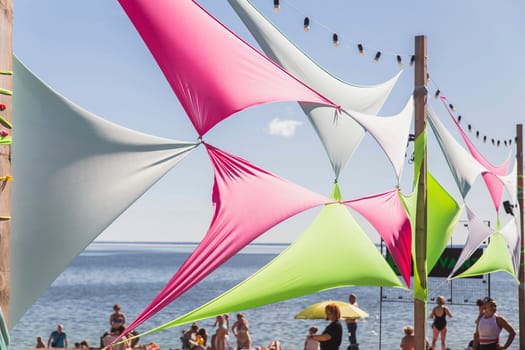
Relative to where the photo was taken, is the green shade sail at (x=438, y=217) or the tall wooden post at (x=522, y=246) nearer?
the green shade sail at (x=438, y=217)

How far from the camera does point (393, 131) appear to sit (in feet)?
30.0

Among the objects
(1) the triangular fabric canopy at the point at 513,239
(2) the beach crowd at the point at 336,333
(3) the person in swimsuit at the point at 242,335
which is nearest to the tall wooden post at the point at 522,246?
(1) the triangular fabric canopy at the point at 513,239

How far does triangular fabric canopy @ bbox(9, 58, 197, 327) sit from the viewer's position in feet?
13.4

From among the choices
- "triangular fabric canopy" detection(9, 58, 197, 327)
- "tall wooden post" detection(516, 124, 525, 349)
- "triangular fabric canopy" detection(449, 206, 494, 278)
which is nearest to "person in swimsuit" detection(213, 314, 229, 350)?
"triangular fabric canopy" detection(449, 206, 494, 278)

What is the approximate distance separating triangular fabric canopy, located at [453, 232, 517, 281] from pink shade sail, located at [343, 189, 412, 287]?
4870 millimetres

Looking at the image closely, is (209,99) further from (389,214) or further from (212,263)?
(389,214)

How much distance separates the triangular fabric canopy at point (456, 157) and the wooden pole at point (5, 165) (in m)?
8.20

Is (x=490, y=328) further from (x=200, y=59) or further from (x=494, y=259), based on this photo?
(x=200, y=59)

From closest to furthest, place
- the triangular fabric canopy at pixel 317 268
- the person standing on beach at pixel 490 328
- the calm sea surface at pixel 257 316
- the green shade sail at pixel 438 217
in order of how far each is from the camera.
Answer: the triangular fabric canopy at pixel 317 268, the person standing on beach at pixel 490 328, the green shade sail at pixel 438 217, the calm sea surface at pixel 257 316

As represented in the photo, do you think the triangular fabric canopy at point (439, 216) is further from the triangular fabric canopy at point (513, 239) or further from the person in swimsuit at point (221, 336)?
the person in swimsuit at point (221, 336)

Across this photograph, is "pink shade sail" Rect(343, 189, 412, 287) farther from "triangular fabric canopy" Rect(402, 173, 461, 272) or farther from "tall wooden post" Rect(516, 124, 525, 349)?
"tall wooden post" Rect(516, 124, 525, 349)

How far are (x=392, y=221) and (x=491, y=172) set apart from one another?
22.3 feet

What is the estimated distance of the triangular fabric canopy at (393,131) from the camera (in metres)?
8.43

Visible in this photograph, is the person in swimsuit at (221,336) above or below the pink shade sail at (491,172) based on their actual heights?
below
